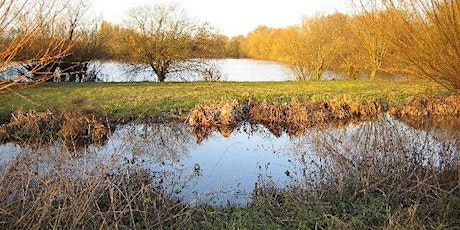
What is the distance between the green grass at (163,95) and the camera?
12594mm

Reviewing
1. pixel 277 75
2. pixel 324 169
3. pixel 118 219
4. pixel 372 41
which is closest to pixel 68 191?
pixel 118 219

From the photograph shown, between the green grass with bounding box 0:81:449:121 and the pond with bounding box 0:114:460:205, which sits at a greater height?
the green grass with bounding box 0:81:449:121

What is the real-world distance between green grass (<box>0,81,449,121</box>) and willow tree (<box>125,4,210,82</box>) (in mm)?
3321

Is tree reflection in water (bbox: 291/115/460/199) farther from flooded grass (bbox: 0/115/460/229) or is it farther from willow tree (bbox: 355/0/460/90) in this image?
willow tree (bbox: 355/0/460/90)

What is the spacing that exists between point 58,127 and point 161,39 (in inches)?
434

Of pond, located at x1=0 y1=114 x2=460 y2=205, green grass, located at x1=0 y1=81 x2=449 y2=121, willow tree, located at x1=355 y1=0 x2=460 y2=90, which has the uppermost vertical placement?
willow tree, located at x1=355 y1=0 x2=460 y2=90

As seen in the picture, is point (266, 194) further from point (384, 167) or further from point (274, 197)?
point (384, 167)

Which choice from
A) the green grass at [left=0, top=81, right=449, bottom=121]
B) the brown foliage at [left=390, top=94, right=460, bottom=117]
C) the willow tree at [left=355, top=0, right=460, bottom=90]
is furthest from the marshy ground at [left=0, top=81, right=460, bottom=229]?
the brown foliage at [left=390, top=94, right=460, bottom=117]

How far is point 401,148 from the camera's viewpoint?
6.05 meters

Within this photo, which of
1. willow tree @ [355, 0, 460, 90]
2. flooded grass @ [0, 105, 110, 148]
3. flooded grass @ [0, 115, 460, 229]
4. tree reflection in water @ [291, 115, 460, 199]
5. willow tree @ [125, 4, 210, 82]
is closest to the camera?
flooded grass @ [0, 115, 460, 229]

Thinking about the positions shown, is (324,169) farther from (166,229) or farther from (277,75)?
(277,75)

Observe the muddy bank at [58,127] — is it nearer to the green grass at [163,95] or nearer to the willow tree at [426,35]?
the green grass at [163,95]

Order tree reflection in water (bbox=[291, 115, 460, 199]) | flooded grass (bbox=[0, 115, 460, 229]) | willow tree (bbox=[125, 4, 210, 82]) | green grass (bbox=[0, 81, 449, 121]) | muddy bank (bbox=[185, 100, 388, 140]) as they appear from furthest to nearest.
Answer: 1. willow tree (bbox=[125, 4, 210, 82])
2. green grass (bbox=[0, 81, 449, 121])
3. muddy bank (bbox=[185, 100, 388, 140])
4. tree reflection in water (bbox=[291, 115, 460, 199])
5. flooded grass (bbox=[0, 115, 460, 229])

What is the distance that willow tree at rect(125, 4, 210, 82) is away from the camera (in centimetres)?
2059
